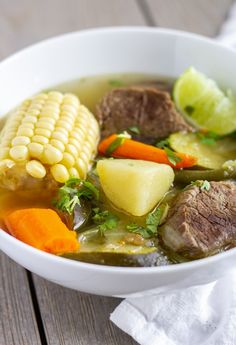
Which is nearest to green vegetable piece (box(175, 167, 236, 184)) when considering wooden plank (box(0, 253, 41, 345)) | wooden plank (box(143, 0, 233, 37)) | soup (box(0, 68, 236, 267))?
soup (box(0, 68, 236, 267))

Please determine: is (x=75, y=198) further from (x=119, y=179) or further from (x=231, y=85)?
(x=231, y=85)

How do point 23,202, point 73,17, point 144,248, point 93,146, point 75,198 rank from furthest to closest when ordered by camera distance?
point 73,17 → point 93,146 → point 23,202 → point 75,198 → point 144,248

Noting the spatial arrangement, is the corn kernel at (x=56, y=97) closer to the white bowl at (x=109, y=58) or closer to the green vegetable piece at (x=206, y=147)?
the white bowl at (x=109, y=58)

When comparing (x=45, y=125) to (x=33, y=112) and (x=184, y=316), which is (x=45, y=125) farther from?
(x=184, y=316)

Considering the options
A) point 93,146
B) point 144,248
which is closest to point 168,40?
point 93,146

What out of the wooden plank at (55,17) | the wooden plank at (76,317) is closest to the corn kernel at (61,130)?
the wooden plank at (76,317)

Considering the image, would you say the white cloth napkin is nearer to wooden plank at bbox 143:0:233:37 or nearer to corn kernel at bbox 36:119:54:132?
corn kernel at bbox 36:119:54:132

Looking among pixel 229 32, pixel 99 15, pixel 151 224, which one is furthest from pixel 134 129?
pixel 99 15
